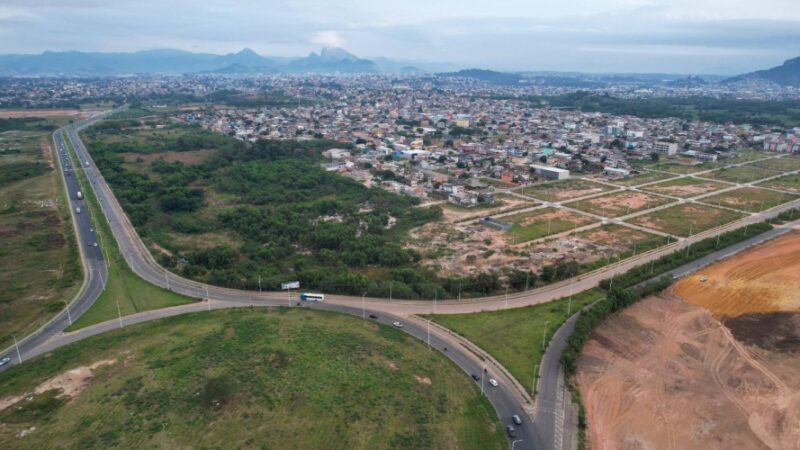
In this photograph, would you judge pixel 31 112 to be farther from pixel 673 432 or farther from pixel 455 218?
pixel 673 432

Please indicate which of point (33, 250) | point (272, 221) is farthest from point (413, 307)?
point (33, 250)

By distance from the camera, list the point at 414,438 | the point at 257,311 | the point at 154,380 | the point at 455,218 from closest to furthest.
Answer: the point at 414,438
the point at 154,380
the point at 257,311
the point at 455,218

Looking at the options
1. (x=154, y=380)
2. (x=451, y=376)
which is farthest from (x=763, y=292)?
(x=154, y=380)

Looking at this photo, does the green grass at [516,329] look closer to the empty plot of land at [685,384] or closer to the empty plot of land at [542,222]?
the empty plot of land at [685,384]

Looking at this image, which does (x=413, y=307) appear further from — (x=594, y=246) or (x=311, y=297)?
(x=594, y=246)

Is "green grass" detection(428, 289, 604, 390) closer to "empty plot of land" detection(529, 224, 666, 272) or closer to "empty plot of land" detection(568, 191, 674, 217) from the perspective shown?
"empty plot of land" detection(529, 224, 666, 272)

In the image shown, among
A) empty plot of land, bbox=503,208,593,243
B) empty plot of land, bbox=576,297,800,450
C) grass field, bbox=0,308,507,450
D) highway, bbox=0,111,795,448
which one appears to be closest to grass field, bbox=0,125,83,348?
highway, bbox=0,111,795,448

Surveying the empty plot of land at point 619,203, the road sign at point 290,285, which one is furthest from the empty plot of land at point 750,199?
the road sign at point 290,285
